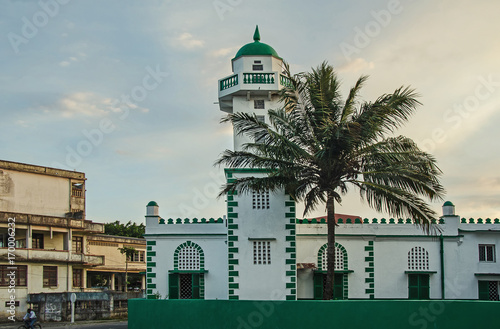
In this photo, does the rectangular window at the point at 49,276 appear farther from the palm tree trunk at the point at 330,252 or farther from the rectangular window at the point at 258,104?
the palm tree trunk at the point at 330,252

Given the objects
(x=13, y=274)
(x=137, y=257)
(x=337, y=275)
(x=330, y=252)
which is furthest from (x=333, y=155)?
(x=137, y=257)

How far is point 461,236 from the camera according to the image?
2711cm

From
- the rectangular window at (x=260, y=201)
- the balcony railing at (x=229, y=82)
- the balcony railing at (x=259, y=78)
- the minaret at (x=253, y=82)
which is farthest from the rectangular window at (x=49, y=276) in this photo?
the balcony railing at (x=259, y=78)

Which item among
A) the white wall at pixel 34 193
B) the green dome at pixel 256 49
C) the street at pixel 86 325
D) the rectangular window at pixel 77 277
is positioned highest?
the green dome at pixel 256 49

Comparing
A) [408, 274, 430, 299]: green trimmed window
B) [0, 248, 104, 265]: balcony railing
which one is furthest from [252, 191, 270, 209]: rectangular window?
[0, 248, 104, 265]: balcony railing

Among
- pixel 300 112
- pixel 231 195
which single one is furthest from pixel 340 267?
pixel 300 112

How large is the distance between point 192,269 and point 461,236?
41.0 ft

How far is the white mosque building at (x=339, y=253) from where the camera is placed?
2664 centimetres

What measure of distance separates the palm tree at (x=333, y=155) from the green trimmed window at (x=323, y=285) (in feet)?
15.4

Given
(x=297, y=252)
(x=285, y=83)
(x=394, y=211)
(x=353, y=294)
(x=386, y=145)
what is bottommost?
(x=353, y=294)

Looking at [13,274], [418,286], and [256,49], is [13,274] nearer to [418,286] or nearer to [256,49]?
[256,49]

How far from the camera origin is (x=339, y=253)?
26.9m

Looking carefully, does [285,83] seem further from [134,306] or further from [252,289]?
[134,306]

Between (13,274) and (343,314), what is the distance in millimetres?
27309
